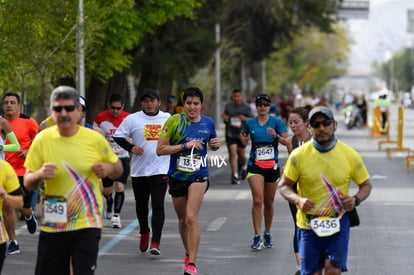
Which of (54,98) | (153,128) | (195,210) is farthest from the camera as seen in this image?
(153,128)

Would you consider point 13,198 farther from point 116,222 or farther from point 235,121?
point 235,121

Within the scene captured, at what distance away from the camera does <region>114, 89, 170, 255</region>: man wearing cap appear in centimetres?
1197

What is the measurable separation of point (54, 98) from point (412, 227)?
814cm

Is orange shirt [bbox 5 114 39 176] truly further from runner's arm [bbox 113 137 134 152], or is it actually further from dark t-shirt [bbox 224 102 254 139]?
dark t-shirt [bbox 224 102 254 139]

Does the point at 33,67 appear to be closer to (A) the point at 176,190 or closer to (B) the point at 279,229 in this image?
(B) the point at 279,229

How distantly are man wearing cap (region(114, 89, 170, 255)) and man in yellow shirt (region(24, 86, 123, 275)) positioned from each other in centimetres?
458

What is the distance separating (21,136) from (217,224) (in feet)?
10.8

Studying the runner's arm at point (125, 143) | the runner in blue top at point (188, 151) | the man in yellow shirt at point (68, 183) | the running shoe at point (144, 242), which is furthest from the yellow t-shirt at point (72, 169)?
the runner's arm at point (125, 143)

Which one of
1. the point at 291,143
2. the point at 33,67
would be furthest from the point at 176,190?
the point at 33,67

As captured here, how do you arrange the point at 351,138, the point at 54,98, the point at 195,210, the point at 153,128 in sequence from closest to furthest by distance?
the point at 54,98, the point at 195,210, the point at 153,128, the point at 351,138

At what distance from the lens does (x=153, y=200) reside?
1198 centimetres

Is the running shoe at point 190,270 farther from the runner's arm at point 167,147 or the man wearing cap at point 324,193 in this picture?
the man wearing cap at point 324,193

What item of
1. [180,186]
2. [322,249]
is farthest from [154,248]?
[322,249]

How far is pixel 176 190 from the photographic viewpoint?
35.4ft
